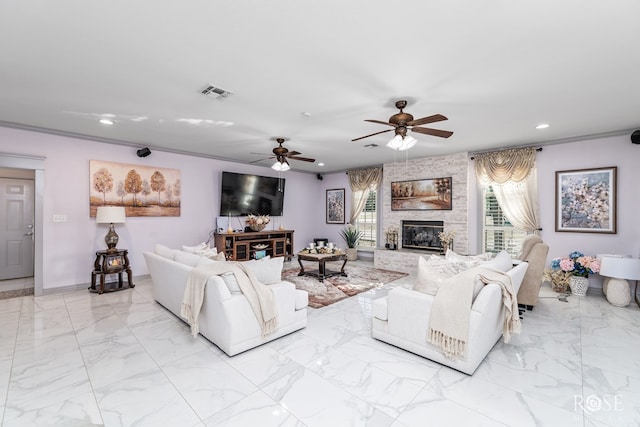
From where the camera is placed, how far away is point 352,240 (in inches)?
304

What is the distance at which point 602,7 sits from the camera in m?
1.78

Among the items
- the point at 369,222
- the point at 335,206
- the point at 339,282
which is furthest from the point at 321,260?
the point at 335,206

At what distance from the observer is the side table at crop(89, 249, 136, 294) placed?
4559 millimetres

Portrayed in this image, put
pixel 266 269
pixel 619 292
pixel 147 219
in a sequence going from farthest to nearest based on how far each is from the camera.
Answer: pixel 147 219, pixel 619 292, pixel 266 269

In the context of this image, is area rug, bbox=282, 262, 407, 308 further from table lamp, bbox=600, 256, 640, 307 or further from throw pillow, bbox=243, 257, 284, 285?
table lamp, bbox=600, 256, 640, 307

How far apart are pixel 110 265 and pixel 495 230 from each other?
722 cm

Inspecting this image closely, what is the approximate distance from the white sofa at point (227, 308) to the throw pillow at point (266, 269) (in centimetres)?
8

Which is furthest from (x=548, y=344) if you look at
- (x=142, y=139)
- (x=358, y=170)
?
(x=142, y=139)

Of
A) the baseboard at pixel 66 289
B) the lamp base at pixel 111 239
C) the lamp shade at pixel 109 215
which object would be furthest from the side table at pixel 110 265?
the lamp shade at pixel 109 215

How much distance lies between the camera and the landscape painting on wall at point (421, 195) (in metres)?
6.15

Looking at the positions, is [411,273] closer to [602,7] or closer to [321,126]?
[321,126]

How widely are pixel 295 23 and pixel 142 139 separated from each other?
4.24 m

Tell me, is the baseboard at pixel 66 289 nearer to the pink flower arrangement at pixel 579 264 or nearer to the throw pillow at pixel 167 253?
the throw pillow at pixel 167 253

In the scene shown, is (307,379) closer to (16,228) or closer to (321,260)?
(321,260)
